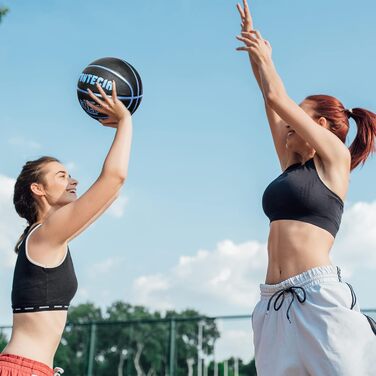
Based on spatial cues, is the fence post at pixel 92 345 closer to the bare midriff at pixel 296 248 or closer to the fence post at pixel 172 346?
the fence post at pixel 172 346

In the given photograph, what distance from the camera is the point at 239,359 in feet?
38.5

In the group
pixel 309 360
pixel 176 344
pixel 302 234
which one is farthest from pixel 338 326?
pixel 176 344

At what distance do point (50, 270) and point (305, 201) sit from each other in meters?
1.34

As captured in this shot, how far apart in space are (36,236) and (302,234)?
1349mm

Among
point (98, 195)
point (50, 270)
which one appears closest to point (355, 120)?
point (98, 195)

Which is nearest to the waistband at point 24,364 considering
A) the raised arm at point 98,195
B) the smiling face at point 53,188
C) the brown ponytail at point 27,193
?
the raised arm at point 98,195

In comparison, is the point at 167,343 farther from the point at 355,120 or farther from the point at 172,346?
the point at 355,120

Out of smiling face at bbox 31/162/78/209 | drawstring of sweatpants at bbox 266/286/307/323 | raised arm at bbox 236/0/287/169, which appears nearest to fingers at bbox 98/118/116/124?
smiling face at bbox 31/162/78/209

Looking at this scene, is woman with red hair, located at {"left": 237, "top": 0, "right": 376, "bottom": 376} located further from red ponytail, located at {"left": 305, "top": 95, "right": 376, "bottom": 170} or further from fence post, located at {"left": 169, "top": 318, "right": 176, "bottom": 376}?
fence post, located at {"left": 169, "top": 318, "right": 176, "bottom": 376}

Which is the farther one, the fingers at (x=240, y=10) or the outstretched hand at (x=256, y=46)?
the fingers at (x=240, y=10)

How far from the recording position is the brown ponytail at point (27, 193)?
12.7 feet

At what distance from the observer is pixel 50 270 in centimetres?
347

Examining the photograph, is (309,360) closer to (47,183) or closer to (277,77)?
(277,77)

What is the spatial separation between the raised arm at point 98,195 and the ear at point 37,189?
0.43m
